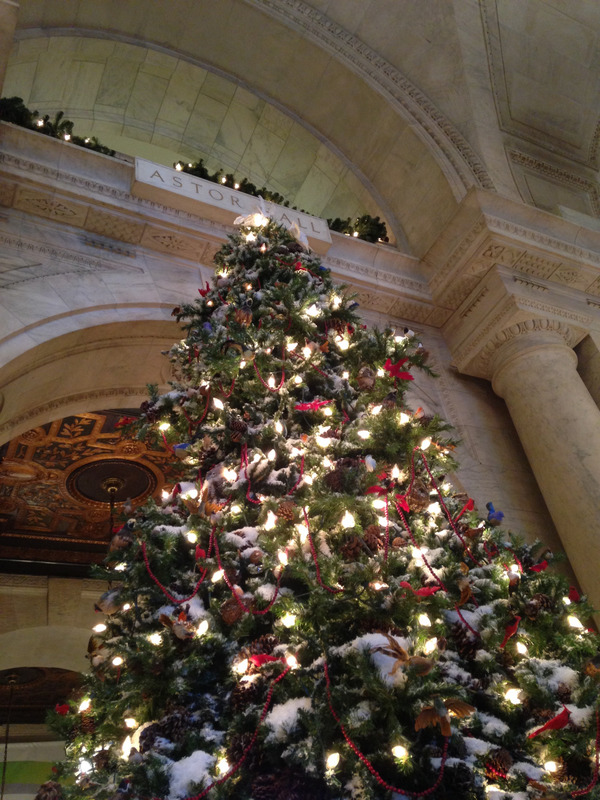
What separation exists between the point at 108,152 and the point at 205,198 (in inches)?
44.0

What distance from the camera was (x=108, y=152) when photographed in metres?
5.89

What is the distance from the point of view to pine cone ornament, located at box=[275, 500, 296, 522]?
233cm

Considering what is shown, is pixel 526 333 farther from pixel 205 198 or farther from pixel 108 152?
pixel 108 152

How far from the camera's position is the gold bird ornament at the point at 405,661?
68.0 inches

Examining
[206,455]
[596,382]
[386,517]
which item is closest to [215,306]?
[206,455]

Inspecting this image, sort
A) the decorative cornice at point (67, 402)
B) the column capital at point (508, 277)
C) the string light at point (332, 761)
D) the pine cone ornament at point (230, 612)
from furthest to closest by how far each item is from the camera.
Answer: the column capital at point (508, 277) → the decorative cornice at point (67, 402) → the pine cone ornament at point (230, 612) → the string light at point (332, 761)

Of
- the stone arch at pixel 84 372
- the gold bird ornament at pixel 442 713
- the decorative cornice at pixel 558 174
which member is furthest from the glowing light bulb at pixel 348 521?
the decorative cornice at pixel 558 174

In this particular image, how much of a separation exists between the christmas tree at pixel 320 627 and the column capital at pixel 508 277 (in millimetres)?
3139

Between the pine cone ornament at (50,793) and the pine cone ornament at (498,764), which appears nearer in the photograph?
the pine cone ornament at (498,764)

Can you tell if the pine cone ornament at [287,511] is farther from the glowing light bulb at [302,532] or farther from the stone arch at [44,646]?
the stone arch at [44,646]

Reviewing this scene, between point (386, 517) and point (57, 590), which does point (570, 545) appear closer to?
point (386, 517)

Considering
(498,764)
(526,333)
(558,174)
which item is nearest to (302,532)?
(498,764)

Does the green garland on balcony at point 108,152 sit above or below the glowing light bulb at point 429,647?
above

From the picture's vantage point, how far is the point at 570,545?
4688 millimetres
